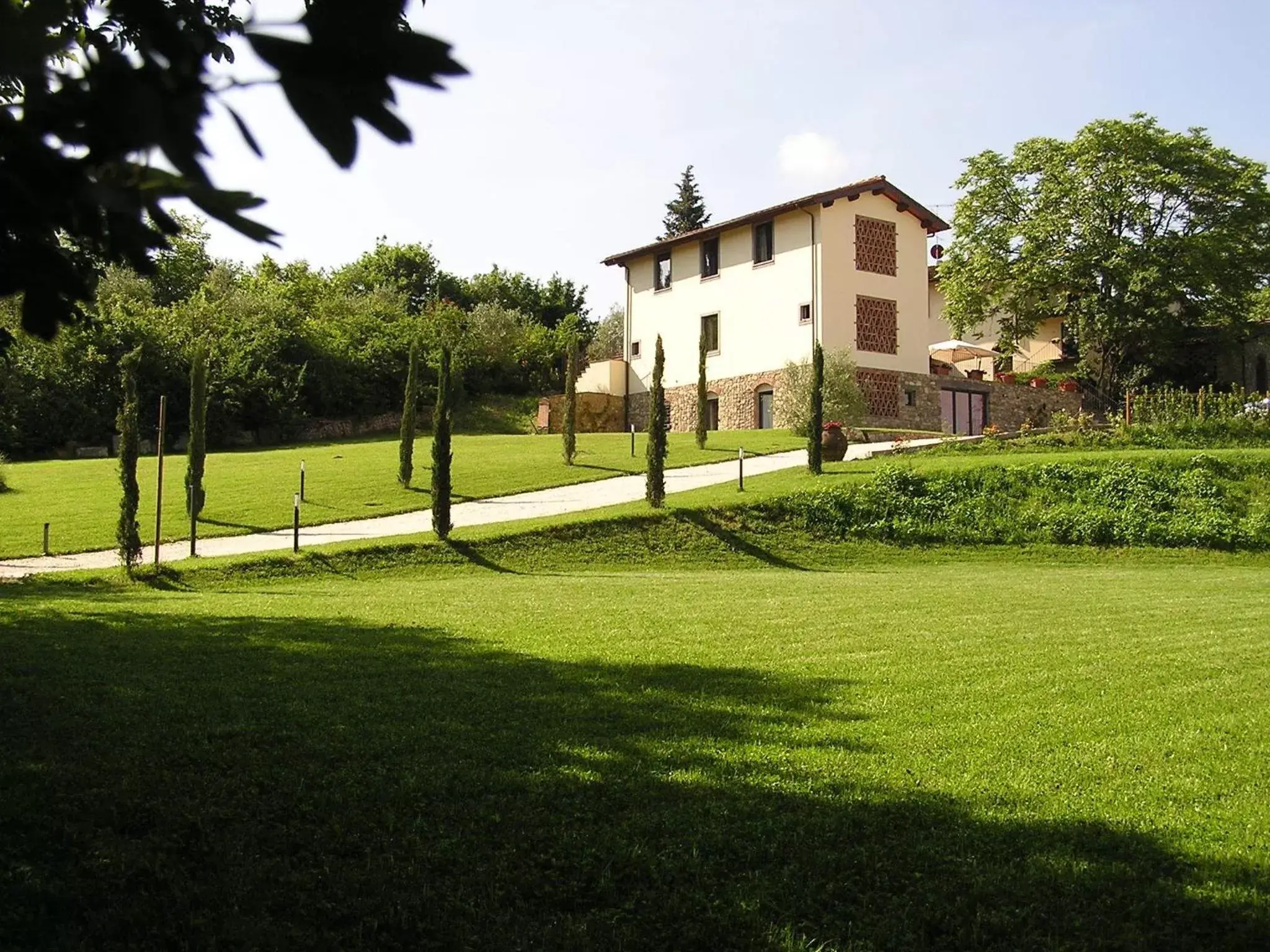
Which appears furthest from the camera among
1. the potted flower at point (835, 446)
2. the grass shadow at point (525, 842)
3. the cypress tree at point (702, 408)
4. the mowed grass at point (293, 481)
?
the cypress tree at point (702, 408)

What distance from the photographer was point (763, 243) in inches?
1582

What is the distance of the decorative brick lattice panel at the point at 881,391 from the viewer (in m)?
38.6

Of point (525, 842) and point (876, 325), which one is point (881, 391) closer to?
A: point (876, 325)

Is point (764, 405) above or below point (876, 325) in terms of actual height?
below

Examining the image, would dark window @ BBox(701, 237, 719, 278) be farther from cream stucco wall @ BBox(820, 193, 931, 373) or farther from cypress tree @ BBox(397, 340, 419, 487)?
cypress tree @ BBox(397, 340, 419, 487)

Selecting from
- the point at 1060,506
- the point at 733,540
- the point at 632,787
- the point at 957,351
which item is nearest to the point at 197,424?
the point at 733,540

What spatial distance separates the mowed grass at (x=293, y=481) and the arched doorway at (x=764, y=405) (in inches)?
79.6

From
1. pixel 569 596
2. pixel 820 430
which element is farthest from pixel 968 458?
pixel 569 596

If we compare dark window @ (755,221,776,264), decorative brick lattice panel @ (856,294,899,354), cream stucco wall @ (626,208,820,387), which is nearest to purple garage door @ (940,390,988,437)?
decorative brick lattice panel @ (856,294,899,354)

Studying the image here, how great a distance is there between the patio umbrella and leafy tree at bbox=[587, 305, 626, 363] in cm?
1584

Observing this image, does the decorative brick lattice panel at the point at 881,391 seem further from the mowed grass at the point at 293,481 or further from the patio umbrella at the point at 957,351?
the mowed grass at the point at 293,481

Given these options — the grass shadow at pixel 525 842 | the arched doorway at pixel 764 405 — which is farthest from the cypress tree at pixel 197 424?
the arched doorway at pixel 764 405

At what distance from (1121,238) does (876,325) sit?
31.8 ft

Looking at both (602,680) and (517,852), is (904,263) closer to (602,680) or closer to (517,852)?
(602,680)
